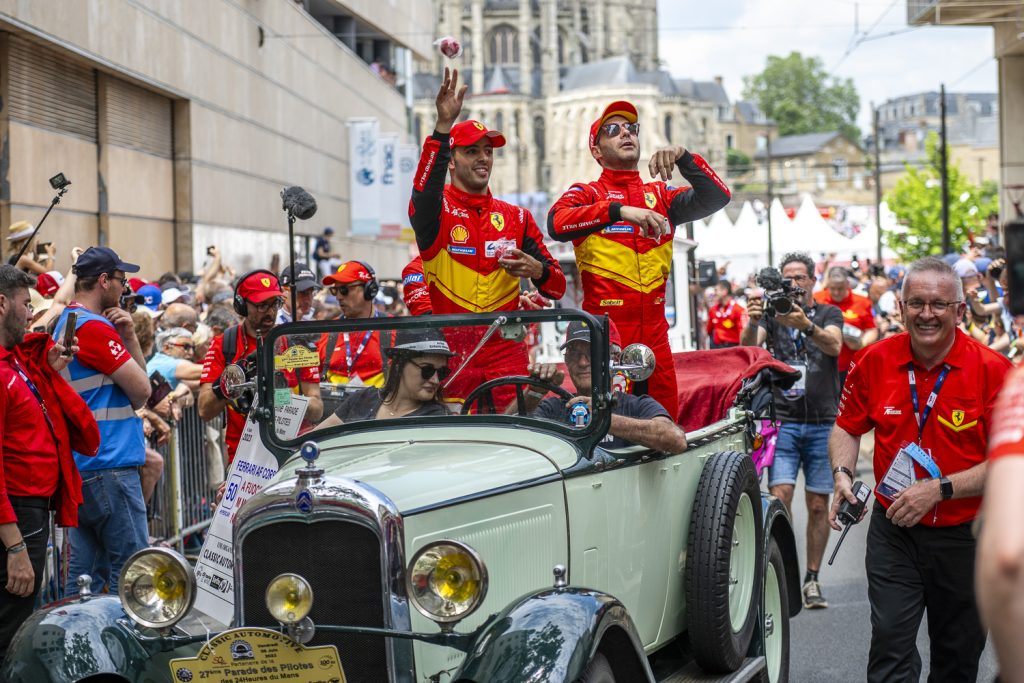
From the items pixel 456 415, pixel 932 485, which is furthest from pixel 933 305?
pixel 456 415

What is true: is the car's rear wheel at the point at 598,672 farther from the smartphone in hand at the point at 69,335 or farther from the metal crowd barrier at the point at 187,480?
the metal crowd barrier at the point at 187,480

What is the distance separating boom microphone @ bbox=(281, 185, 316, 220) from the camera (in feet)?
19.2

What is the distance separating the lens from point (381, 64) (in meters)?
40.3

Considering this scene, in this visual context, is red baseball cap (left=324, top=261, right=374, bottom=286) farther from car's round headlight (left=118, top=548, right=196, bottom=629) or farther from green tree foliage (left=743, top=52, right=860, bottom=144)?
green tree foliage (left=743, top=52, right=860, bottom=144)

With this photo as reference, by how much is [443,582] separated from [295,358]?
5.48 feet

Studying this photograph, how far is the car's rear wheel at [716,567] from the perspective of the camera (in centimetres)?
553

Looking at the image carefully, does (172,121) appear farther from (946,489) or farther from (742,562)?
(946,489)

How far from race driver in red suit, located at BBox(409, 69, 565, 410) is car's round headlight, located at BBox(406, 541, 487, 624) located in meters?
2.33

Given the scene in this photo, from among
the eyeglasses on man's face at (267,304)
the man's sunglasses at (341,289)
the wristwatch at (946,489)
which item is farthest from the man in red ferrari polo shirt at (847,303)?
the wristwatch at (946,489)

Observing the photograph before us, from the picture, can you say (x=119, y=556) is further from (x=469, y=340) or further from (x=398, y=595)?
(x=398, y=595)

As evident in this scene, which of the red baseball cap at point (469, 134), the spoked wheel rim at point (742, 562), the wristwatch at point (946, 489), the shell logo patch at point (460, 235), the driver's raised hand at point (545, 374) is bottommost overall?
the spoked wheel rim at point (742, 562)

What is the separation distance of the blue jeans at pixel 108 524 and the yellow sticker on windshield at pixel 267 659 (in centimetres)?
275

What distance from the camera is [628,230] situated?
6.73 meters

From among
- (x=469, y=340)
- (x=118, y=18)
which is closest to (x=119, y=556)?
(x=469, y=340)
